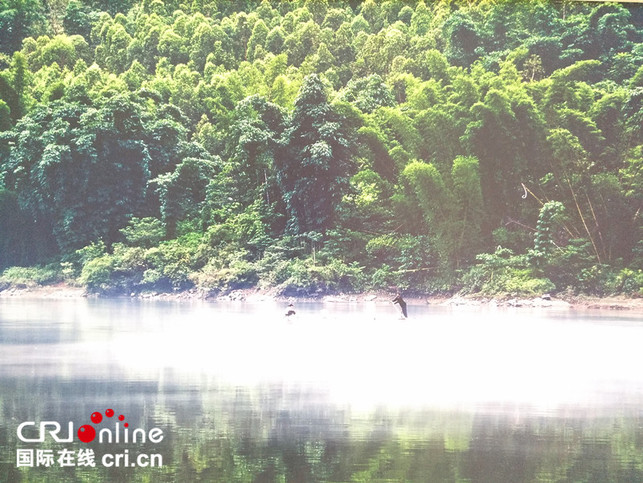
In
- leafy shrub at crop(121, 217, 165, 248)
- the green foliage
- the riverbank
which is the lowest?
the riverbank

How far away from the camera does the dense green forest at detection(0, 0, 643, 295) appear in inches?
382

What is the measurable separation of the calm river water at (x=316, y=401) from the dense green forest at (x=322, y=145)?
1.39m

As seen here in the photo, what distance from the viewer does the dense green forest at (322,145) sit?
31.8 feet

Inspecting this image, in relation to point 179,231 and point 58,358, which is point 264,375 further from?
point 179,231

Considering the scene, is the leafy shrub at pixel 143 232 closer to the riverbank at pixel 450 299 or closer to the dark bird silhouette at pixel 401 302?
the riverbank at pixel 450 299

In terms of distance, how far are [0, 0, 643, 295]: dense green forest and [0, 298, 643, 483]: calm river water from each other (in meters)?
1.39

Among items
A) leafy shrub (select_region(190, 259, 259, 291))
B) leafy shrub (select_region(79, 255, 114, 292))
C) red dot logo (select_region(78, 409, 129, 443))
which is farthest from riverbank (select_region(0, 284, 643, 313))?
red dot logo (select_region(78, 409, 129, 443))

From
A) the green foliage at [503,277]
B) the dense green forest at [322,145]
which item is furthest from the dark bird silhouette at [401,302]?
the green foliage at [503,277]

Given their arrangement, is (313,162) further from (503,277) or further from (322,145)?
(503,277)

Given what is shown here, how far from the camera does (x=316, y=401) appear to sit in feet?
17.4

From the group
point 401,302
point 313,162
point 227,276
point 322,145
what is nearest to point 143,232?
point 227,276

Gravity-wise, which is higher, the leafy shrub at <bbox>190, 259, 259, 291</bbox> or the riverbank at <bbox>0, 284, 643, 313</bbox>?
the leafy shrub at <bbox>190, 259, 259, 291</bbox>

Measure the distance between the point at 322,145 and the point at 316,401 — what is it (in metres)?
4.96

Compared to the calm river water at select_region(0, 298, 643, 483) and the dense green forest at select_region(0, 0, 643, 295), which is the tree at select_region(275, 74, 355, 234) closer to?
the dense green forest at select_region(0, 0, 643, 295)
